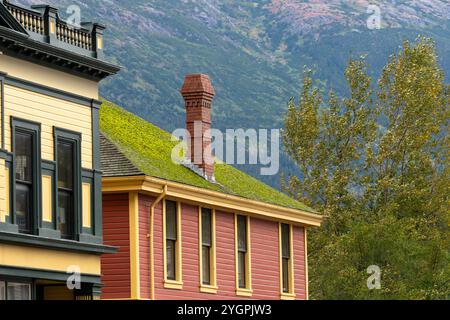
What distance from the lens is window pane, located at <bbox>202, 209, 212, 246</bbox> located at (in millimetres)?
45422

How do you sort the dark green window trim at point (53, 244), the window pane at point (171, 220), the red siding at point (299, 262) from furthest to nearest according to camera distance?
the red siding at point (299, 262) → the window pane at point (171, 220) → the dark green window trim at point (53, 244)

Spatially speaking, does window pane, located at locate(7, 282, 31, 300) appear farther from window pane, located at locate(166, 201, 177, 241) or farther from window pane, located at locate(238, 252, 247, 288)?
window pane, located at locate(238, 252, 247, 288)

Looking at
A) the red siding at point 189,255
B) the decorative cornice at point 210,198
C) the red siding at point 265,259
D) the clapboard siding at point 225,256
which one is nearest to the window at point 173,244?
the red siding at point 189,255

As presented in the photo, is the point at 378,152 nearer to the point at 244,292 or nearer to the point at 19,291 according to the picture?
the point at 244,292

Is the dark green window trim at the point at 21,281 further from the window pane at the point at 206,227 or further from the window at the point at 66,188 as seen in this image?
the window pane at the point at 206,227

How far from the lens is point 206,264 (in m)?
45.7

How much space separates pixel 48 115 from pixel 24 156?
151 cm

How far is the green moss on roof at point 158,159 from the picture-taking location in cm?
4328

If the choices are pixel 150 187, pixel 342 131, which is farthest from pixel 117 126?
pixel 342 131

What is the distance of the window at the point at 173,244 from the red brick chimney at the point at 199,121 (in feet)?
12.5

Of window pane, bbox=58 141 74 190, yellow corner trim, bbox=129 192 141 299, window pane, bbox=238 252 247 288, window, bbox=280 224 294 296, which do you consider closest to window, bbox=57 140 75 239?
window pane, bbox=58 141 74 190

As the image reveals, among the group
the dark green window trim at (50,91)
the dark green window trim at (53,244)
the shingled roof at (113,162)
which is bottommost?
the dark green window trim at (53,244)
